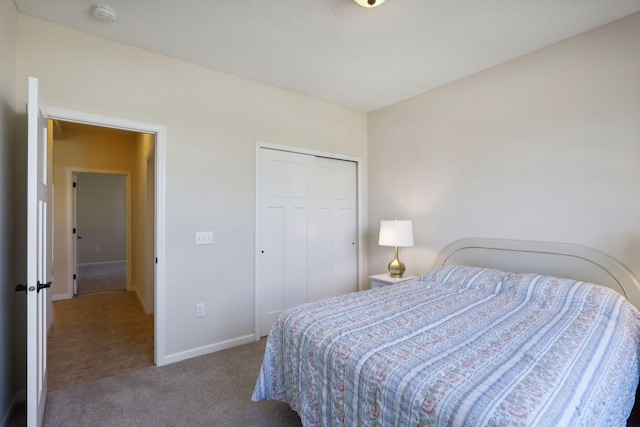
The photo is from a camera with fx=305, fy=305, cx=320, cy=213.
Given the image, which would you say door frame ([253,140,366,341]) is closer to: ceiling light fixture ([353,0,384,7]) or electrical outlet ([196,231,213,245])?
electrical outlet ([196,231,213,245])

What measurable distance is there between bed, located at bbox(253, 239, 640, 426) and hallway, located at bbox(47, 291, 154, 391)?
160 centimetres

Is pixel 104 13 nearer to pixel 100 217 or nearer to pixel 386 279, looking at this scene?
pixel 386 279

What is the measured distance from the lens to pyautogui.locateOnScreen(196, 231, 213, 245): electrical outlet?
8.96ft

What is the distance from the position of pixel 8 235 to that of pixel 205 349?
1.67 meters

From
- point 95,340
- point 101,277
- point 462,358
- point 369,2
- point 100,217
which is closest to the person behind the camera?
point 462,358

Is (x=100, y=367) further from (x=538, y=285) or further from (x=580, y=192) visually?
(x=580, y=192)

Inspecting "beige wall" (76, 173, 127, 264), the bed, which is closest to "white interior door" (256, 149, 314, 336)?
the bed

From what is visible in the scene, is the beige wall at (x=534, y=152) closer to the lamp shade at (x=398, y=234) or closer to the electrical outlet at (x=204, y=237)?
the lamp shade at (x=398, y=234)

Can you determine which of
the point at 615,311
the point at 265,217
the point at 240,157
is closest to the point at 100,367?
the point at 265,217

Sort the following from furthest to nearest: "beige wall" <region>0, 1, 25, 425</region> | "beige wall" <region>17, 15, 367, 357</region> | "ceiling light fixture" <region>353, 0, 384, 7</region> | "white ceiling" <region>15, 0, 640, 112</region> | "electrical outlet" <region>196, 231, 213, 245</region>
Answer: "electrical outlet" <region>196, 231, 213, 245</region> < "beige wall" <region>17, 15, 367, 357</region> < "white ceiling" <region>15, 0, 640, 112</region> < "ceiling light fixture" <region>353, 0, 384, 7</region> < "beige wall" <region>0, 1, 25, 425</region>

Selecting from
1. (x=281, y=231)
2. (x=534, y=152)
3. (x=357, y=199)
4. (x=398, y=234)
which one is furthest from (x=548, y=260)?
(x=281, y=231)

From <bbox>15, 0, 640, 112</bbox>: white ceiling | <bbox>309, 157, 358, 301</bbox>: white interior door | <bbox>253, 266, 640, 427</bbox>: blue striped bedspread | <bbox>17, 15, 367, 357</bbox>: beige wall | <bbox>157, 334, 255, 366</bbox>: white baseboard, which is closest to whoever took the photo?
<bbox>253, 266, 640, 427</bbox>: blue striped bedspread

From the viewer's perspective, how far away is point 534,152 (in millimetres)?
2504

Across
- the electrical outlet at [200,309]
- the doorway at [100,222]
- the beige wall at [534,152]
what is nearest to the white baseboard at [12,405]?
the electrical outlet at [200,309]
